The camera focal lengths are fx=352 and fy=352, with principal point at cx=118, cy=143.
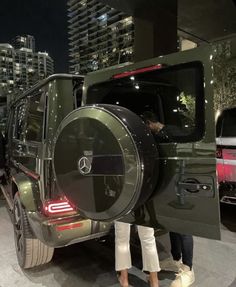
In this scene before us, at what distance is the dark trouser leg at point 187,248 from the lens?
347 centimetres

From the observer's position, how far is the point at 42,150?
11.0ft

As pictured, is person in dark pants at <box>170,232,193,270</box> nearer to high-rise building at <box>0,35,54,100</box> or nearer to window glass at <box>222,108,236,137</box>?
window glass at <box>222,108,236,137</box>

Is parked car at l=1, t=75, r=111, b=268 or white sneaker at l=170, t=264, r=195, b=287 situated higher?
parked car at l=1, t=75, r=111, b=268

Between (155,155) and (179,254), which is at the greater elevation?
(155,155)

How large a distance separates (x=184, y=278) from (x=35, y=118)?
89.6 inches

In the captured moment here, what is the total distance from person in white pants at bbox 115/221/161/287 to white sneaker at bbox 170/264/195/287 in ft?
0.65

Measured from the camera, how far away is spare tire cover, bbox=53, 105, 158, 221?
90.9 inches

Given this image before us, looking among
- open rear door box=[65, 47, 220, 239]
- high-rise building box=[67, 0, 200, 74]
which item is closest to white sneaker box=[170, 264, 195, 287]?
open rear door box=[65, 47, 220, 239]

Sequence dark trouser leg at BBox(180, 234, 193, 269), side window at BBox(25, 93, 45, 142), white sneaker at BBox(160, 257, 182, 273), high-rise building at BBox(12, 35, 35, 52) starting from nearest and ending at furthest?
dark trouser leg at BBox(180, 234, 193, 269), side window at BBox(25, 93, 45, 142), white sneaker at BBox(160, 257, 182, 273), high-rise building at BBox(12, 35, 35, 52)

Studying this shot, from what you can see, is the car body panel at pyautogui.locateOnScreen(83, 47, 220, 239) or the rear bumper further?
the rear bumper

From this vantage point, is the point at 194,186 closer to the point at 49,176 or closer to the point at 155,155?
the point at 155,155

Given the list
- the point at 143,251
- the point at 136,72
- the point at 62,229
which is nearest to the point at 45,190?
the point at 62,229

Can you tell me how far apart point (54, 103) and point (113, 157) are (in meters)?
1.27

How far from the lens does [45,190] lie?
331cm
